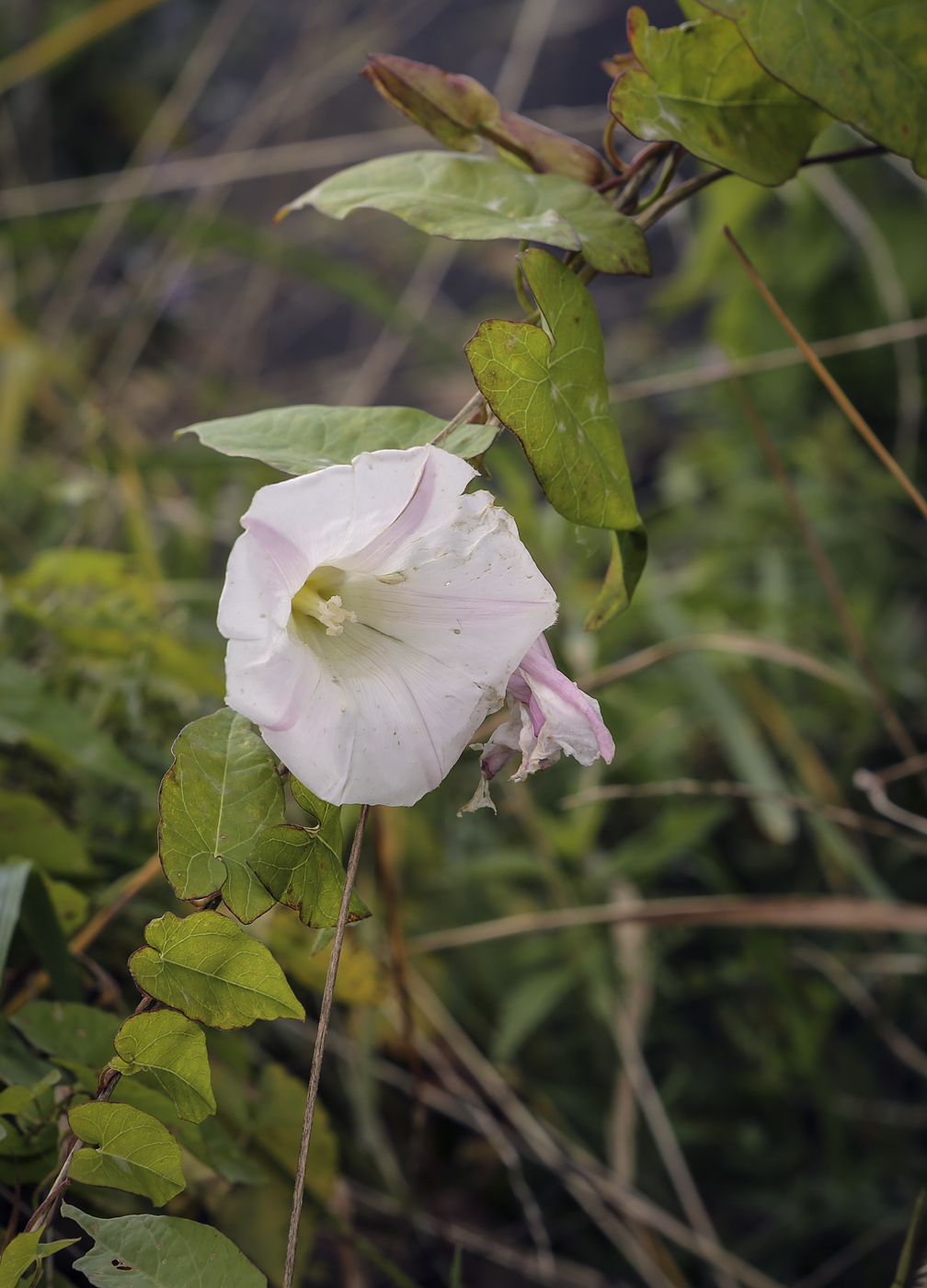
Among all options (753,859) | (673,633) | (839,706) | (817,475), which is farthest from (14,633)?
(817,475)

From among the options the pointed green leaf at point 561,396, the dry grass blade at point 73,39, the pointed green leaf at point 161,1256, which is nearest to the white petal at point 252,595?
the pointed green leaf at point 561,396

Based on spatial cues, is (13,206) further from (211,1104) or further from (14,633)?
(211,1104)

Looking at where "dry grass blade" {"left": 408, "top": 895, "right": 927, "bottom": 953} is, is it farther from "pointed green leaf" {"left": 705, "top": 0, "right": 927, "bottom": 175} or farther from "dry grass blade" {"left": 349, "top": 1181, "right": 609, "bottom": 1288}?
"pointed green leaf" {"left": 705, "top": 0, "right": 927, "bottom": 175}

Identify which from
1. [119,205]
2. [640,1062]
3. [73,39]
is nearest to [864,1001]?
[640,1062]

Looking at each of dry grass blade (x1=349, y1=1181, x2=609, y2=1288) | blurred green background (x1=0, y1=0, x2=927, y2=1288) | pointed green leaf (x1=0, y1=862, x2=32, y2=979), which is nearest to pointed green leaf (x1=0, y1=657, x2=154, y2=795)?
blurred green background (x1=0, y1=0, x2=927, y2=1288)

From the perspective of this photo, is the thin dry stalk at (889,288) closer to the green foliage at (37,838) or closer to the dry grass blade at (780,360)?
the dry grass blade at (780,360)

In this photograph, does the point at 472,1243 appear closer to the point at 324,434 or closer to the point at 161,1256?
the point at 161,1256
